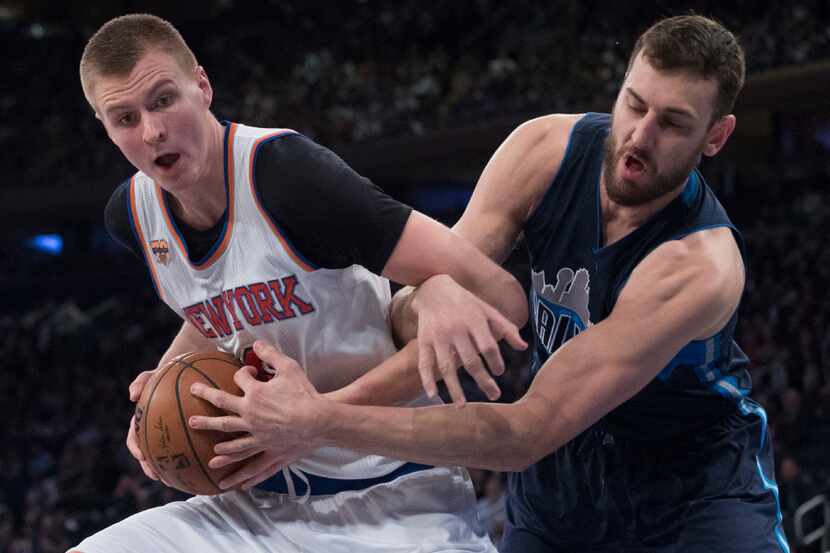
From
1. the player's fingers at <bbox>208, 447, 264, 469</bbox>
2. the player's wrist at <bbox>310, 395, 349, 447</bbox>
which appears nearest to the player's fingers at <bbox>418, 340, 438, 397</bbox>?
the player's wrist at <bbox>310, 395, 349, 447</bbox>

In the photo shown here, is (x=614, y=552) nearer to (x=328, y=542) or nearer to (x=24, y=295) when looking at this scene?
(x=328, y=542)

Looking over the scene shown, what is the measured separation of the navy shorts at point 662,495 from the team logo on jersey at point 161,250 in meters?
1.30

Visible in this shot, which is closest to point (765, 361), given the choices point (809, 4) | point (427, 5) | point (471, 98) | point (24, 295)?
point (809, 4)

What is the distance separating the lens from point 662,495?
2990 mm

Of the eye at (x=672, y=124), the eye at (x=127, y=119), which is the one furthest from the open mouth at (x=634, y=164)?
the eye at (x=127, y=119)

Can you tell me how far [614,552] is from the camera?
121 inches

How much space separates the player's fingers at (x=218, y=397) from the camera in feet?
8.07

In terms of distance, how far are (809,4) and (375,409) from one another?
11.2 metres

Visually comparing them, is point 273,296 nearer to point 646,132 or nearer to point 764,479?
point 646,132

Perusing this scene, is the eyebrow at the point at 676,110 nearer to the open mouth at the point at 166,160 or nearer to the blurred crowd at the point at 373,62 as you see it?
the open mouth at the point at 166,160

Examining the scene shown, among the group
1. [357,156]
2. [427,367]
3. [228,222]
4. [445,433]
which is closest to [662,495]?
[445,433]

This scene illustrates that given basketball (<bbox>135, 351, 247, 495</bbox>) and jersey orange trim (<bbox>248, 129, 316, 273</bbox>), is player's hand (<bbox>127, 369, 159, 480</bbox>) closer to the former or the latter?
basketball (<bbox>135, 351, 247, 495</bbox>)

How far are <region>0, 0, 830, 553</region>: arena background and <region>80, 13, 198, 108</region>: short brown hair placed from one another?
5203mm

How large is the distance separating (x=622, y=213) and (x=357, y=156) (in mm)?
11965
